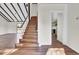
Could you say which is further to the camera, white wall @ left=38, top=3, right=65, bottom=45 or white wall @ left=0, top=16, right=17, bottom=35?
white wall @ left=0, top=16, right=17, bottom=35

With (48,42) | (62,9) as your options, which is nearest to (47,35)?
(48,42)

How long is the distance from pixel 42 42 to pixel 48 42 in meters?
0.30

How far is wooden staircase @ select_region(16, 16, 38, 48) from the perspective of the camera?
20.9 ft

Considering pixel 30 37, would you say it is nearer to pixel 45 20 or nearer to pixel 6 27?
pixel 45 20

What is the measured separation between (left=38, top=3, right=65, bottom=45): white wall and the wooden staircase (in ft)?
1.41

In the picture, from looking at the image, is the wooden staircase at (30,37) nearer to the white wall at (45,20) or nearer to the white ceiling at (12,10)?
the white wall at (45,20)

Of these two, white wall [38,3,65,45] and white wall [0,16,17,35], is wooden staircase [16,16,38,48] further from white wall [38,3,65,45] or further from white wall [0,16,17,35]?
white wall [0,16,17,35]

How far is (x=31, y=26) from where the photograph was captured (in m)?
7.90

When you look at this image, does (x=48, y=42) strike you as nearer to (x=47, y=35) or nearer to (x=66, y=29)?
(x=47, y=35)

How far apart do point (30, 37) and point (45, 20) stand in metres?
1.27

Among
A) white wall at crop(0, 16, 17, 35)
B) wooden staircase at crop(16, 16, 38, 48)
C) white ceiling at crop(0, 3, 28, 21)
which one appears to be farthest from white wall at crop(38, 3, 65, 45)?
white wall at crop(0, 16, 17, 35)

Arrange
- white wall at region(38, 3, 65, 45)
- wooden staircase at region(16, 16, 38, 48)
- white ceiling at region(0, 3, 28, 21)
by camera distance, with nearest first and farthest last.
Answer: wooden staircase at region(16, 16, 38, 48)
white wall at region(38, 3, 65, 45)
white ceiling at region(0, 3, 28, 21)

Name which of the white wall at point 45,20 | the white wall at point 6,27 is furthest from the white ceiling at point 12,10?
the white wall at point 45,20
